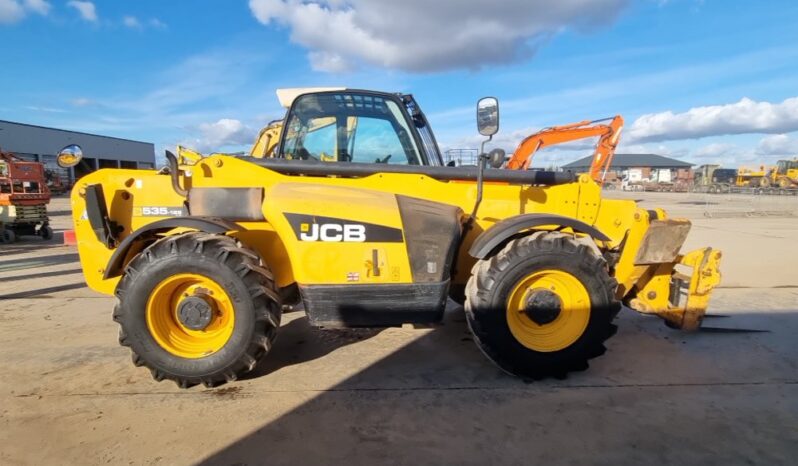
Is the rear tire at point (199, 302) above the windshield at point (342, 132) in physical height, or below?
below

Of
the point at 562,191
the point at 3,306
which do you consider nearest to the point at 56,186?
the point at 3,306

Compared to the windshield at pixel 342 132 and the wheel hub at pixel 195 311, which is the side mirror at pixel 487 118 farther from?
the wheel hub at pixel 195 311

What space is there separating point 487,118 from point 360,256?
1.37 metres

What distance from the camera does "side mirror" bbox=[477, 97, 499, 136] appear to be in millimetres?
3295

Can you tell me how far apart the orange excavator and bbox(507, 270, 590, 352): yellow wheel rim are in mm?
3394

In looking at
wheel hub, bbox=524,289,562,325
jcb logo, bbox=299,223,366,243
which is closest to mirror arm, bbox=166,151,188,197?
jcb logo, bbox=299,223,366,243

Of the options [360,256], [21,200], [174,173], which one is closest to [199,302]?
[174,173]

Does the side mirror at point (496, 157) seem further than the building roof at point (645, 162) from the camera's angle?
No

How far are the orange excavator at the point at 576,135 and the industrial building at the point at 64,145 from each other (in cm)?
3721

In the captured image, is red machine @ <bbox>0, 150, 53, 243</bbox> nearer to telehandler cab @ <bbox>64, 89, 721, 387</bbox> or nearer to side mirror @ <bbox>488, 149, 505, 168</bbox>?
telehandler cab @ <bbox>64, 89, 721, 387</bbox>

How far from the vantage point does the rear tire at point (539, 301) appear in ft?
10.9

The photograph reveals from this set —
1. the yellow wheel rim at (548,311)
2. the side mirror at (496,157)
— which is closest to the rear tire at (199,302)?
the yellow wheel rim at (548,311)

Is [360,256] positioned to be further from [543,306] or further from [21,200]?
[21,200]

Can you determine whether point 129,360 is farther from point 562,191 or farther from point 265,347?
point 562,191
